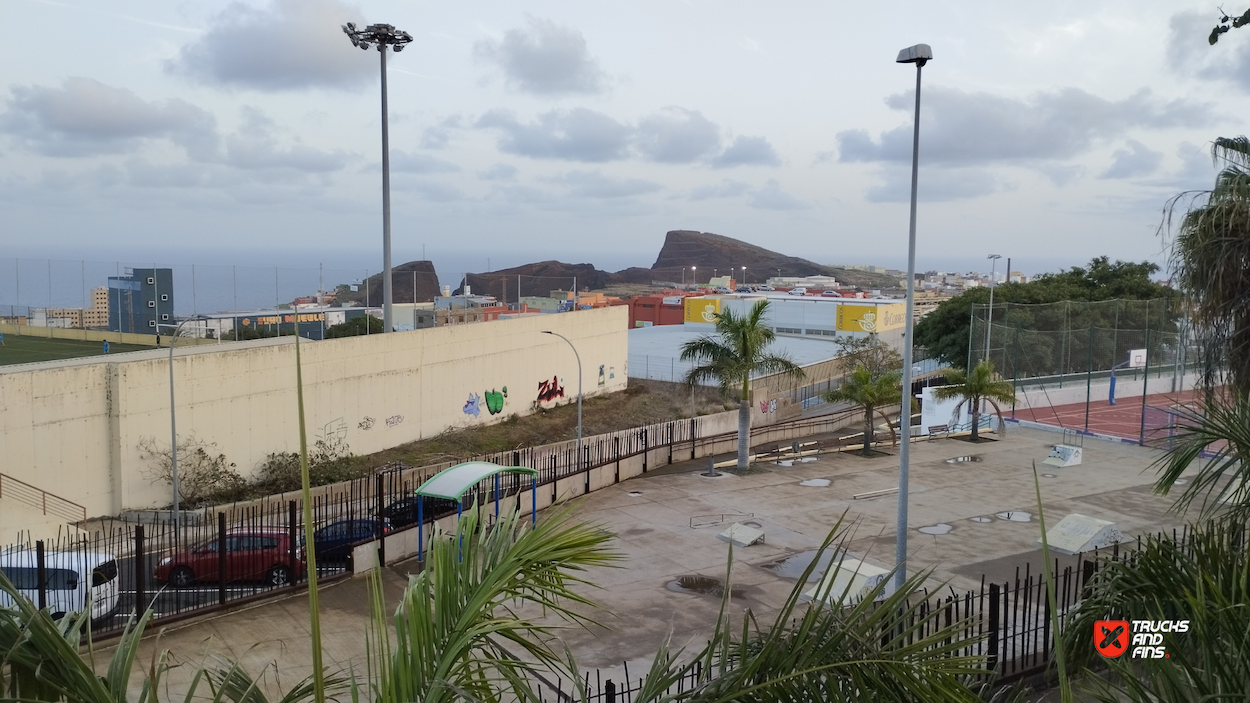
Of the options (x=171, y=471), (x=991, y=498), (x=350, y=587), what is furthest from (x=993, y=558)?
(x=171, y=471)

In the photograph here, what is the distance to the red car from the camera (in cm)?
1611

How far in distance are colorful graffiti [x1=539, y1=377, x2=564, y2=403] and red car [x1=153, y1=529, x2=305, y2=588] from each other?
2760 centimetres

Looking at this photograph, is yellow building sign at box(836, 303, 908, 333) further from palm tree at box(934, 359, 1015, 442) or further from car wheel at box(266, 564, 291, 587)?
car wheel at box(266, 564, 291, 587)

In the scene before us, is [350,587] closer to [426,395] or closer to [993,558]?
[993,558]

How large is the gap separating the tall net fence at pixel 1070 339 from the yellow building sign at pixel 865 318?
1336 inches

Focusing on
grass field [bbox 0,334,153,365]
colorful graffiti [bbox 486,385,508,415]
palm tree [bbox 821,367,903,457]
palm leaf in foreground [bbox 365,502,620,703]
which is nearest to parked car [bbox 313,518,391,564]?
palm leaf in foreground [bbox 365,502,620,703]

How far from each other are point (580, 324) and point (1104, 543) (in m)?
31.4

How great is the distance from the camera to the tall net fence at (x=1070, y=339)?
117 feet

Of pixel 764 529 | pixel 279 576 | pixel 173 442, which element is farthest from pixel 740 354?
pixel 173 442

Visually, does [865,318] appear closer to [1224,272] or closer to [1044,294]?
[1044,294]

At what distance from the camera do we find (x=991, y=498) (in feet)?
75.8

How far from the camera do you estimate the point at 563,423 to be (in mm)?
41594

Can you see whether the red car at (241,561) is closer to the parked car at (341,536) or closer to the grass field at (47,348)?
the parked car at (341,536)

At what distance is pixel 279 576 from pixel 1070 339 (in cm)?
3150
